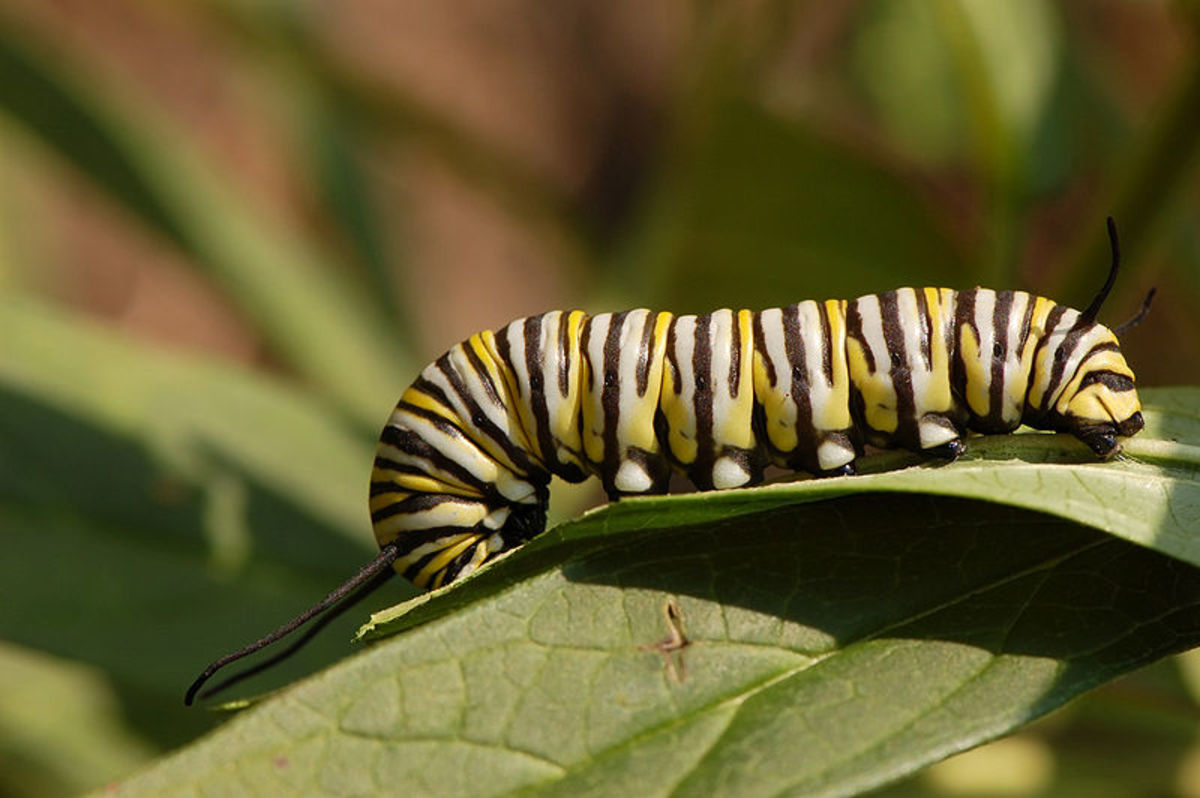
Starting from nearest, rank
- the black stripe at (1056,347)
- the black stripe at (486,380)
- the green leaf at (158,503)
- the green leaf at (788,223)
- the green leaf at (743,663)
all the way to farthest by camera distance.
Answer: the green leaf at (743,663), the black stripe at (1056,347), the black stripe at (486,380), the green leaf at (158,503), the green leaf at (788,223)

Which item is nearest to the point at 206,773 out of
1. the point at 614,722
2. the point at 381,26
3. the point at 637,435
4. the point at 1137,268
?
the point at 614,722

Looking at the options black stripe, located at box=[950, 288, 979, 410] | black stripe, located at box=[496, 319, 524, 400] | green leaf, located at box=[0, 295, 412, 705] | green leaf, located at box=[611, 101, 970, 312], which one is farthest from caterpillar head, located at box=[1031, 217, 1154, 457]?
green leaf, located at box=[0, 295, 412, 705]

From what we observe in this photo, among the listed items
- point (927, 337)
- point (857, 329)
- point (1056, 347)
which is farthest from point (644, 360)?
point (1056, 347)

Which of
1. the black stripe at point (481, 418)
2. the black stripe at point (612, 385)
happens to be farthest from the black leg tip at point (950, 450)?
→ the black stripe at point (481, 418)

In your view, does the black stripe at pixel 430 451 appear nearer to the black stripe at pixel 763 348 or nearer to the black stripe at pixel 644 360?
the black stripe at pixel 644 360

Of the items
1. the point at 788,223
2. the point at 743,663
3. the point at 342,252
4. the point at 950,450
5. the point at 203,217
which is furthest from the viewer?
the point at 342,252

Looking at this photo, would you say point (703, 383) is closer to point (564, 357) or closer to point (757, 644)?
point (564, 357)

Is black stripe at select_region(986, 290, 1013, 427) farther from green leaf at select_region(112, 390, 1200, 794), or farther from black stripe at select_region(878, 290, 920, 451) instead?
green leaf at select_region(112, 390, 1200, 794)
